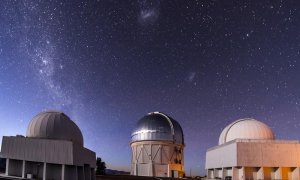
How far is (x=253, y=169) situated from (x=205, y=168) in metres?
18.5

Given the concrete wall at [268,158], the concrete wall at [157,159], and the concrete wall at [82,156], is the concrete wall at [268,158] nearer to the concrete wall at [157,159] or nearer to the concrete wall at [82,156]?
the concrete wall at [82,156]

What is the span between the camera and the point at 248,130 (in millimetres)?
49094

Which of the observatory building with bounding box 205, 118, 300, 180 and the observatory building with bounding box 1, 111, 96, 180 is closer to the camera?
the observatory building with bounding box 1, 111, 96, 180

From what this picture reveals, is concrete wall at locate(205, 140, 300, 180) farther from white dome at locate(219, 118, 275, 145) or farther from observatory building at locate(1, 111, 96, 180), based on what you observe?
observatory building at locate(1, 111, 96, 180)

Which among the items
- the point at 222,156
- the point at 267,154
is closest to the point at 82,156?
the point at 222,156

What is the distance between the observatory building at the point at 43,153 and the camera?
113ft

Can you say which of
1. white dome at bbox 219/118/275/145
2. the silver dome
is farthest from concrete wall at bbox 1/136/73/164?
the silver dome

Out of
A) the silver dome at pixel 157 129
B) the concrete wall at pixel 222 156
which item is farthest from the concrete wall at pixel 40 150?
the silver dome at pixel 157 129

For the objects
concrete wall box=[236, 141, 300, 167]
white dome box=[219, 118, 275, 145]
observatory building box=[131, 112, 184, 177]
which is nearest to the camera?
concrete wall box=[236, 141, 300, 167]

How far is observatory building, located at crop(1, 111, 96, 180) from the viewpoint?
3431 cm

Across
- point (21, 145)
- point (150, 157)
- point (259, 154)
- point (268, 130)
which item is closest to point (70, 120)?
point (21, 145)

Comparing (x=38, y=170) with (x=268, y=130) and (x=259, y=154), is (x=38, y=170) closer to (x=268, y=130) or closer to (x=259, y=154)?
(x=259, y=154)

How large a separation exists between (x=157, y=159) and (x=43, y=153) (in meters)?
38.1

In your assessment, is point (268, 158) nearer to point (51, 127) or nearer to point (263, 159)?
point (263, 159)
